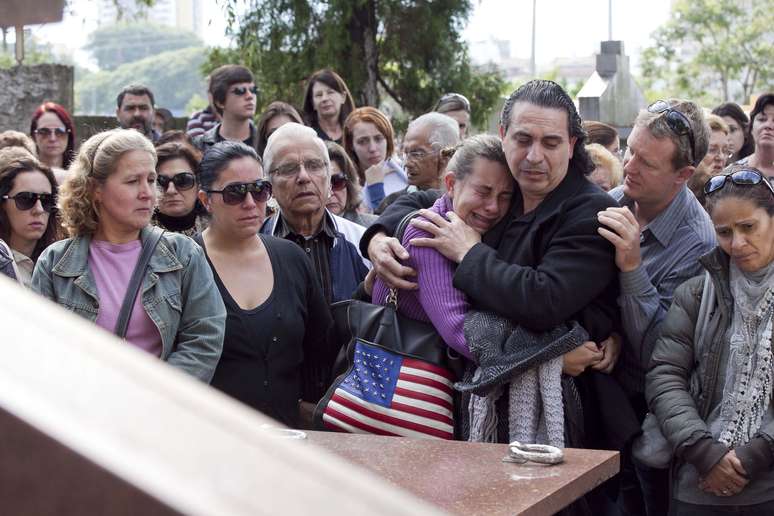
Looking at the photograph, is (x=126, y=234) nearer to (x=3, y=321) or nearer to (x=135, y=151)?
(x=135, y=151)

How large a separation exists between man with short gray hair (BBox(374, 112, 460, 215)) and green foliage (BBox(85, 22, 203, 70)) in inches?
406

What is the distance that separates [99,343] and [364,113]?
6.10m

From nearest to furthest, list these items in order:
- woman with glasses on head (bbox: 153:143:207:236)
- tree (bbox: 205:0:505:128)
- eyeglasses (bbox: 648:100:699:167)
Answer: eyeglasses (bbox: 648:100:699:167) → woman with glasses on head (bbox: 153:143:207:236) → tree (bbox: 205:0:505:128)

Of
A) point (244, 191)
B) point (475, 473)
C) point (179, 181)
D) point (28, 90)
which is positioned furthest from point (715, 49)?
point (475, 473)

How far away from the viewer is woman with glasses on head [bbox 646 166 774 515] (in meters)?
3.42

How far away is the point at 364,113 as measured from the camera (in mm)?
6535

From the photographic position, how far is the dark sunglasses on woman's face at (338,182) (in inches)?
218

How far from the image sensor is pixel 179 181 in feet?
16.5

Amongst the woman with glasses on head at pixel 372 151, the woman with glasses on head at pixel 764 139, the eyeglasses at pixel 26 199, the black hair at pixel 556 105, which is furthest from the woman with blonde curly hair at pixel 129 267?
the woman with glasses on head at pixel 764 139

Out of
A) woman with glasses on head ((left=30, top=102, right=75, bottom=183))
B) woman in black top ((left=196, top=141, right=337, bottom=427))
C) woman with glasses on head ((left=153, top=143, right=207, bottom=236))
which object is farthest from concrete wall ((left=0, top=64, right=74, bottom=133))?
woman in black top ((left=196, top=141, right=337, bottom=427))

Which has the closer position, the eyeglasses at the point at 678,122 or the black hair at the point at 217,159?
the eyeglasses at the point at 678,122

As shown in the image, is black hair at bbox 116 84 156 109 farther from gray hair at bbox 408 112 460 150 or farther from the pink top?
the pink top

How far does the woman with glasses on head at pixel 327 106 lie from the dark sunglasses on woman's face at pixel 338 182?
5.30 ft

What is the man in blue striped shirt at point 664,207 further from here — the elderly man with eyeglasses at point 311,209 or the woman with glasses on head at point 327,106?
the woman with glasses on head at point 327,106
